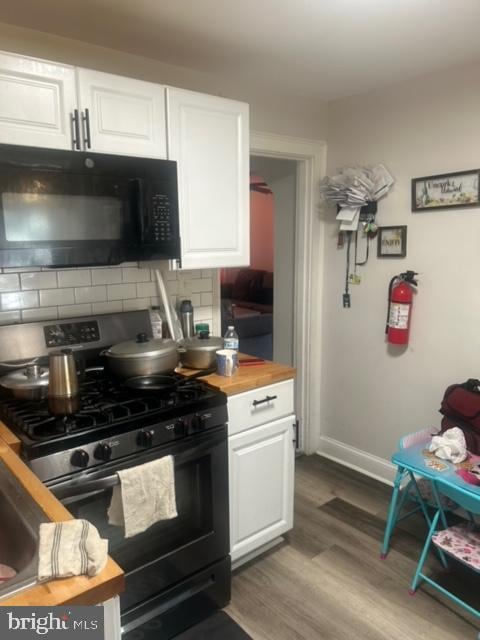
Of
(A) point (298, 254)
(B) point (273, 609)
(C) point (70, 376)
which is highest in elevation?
(A) point (298, 254)

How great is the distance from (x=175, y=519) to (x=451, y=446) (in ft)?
4.04

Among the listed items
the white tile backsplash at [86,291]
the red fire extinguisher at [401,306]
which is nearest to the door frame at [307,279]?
the red fire extinguisher at [401,306]

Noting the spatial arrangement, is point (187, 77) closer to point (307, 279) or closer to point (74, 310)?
point (74, 310)

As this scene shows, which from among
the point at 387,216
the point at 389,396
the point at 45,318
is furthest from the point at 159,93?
the point at 389,396

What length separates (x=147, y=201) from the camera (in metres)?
1.80

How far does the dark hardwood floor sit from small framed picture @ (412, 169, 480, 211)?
169 centimetres

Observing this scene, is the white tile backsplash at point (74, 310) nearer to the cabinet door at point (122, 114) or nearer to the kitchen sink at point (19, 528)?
the cabinet door at point (122, 114)

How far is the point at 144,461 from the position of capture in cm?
156

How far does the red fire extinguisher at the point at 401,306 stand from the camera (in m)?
2.52

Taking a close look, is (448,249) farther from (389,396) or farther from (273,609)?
(273,609)

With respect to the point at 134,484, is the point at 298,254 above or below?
above

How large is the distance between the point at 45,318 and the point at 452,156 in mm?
2095

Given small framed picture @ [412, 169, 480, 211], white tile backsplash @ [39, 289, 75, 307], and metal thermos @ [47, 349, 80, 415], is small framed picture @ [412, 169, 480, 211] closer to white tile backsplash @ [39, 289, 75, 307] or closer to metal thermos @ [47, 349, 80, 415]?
white tile backsplash @ [39, 289, 75, 307]

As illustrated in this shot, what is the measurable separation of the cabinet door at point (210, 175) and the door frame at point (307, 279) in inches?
25.3
